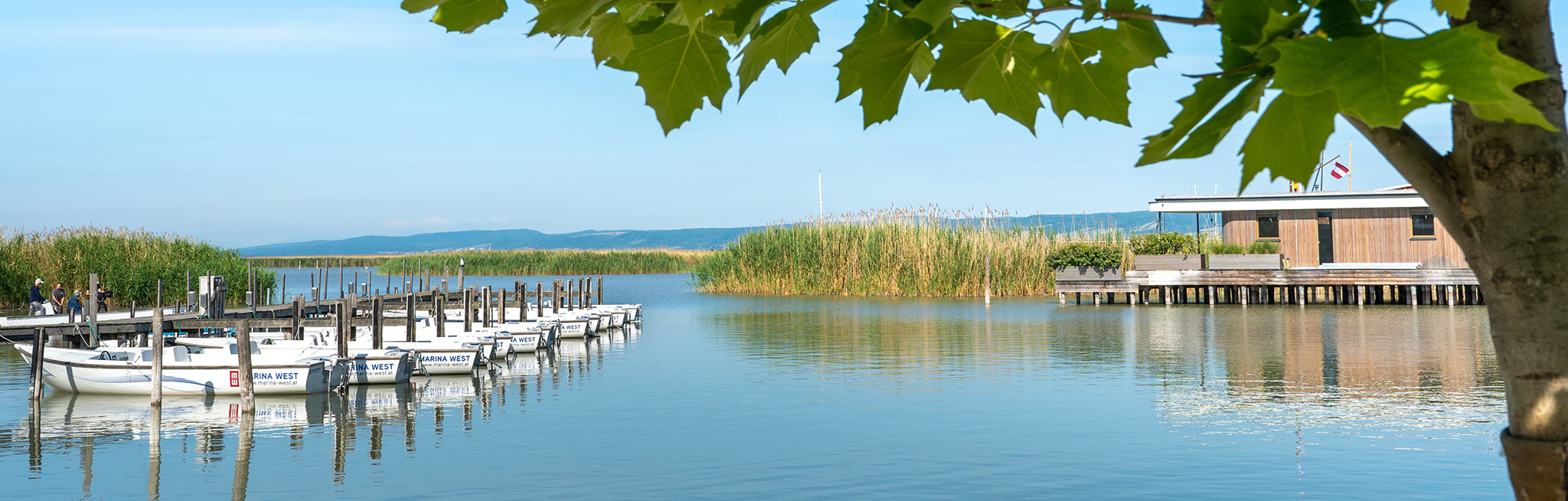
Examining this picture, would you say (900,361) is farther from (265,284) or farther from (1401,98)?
(265,284)

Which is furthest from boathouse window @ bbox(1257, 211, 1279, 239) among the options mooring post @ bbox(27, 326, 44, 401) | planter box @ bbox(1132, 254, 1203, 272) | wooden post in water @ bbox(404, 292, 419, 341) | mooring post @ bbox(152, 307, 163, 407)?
mooring post @ bbox(27, 326, 44, 401)

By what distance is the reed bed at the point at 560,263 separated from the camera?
73.7 metres

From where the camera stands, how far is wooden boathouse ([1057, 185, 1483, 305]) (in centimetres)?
3127

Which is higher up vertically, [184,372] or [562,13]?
[562,13]

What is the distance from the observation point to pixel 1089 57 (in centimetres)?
172

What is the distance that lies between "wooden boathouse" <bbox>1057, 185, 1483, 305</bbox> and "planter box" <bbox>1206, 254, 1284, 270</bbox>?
21 mm

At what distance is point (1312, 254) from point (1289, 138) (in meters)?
35.5

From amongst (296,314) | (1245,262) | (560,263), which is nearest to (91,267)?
(296,314)

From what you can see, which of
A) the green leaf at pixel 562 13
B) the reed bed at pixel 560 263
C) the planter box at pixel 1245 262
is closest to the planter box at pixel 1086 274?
the planter box at pixel 1245 262

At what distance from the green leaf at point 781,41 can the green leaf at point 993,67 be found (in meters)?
0.19

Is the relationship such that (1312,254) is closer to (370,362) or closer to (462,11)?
(370,362)

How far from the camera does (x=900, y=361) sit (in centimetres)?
2005

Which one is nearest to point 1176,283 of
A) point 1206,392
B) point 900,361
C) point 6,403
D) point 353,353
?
point 900,361

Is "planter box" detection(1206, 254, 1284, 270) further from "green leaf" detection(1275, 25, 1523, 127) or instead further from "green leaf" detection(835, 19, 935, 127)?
"green leaf" detection(1275, 25, 1523, 127)
